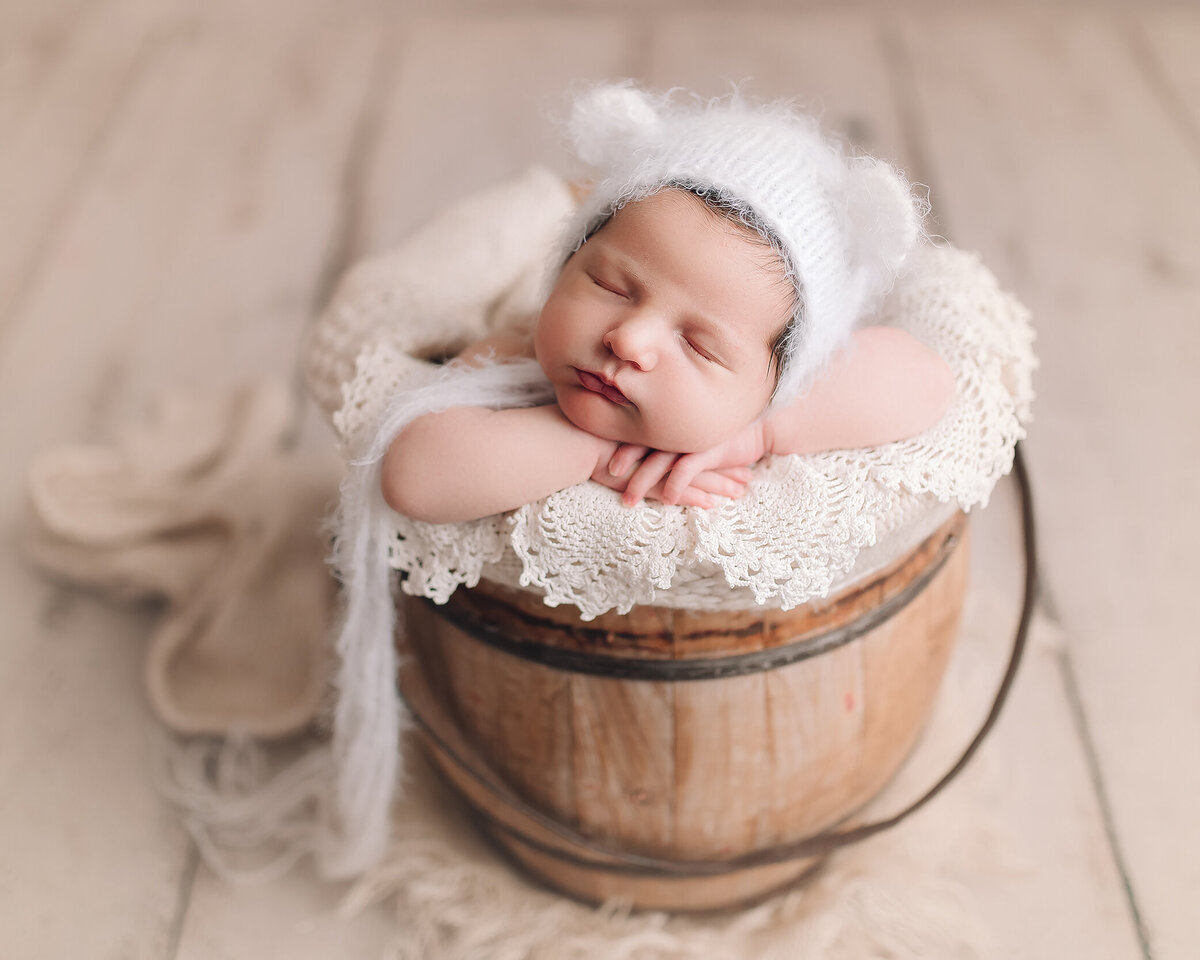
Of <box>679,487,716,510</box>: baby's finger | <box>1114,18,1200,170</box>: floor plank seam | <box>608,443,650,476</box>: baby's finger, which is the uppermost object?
<box>1114,18,1200,170</box>: floor plank seam

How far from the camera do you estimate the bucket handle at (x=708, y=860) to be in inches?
43.4

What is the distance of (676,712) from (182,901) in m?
0.67

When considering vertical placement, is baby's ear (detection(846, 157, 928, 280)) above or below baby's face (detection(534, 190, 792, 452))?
above

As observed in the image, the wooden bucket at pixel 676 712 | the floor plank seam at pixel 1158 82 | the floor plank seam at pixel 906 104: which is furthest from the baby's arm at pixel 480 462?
the floor plank seam at pixel 1158 82

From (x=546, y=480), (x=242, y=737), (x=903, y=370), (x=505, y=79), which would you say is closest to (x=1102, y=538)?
(x=903, y=370)

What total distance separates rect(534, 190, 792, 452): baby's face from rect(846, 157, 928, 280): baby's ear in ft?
0.28

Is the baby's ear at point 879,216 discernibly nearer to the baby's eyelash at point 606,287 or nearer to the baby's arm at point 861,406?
the baby's arm at point 861,406

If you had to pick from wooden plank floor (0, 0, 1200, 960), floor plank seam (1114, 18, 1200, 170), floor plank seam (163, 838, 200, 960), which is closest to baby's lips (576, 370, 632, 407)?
wooden plank floor (0, 0, 1200, 960)

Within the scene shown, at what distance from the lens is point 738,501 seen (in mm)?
917

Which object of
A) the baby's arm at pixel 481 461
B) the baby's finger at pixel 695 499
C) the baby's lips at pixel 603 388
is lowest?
the baby's arm at pixel 481 461

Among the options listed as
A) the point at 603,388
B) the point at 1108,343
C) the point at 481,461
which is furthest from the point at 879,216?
the point at 1108,343

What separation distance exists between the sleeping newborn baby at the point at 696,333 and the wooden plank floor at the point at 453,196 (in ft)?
0.79

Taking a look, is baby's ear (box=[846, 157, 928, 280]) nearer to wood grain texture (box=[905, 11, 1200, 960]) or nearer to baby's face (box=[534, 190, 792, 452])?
baby's face (box=[534, 190, 792, 452])

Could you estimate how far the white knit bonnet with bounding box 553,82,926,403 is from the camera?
893 millimetres
